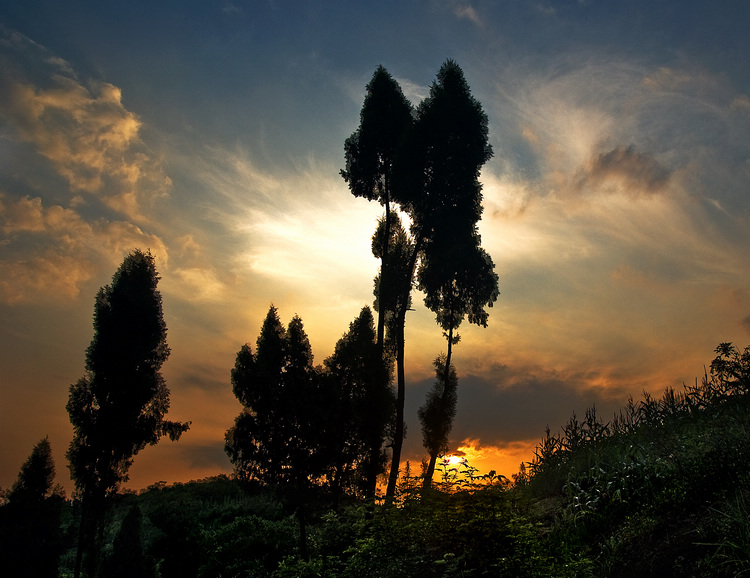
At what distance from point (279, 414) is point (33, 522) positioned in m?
15.6

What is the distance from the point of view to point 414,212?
22.2 m

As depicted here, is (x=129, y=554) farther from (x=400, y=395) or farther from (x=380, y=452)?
(x=400, y=395)

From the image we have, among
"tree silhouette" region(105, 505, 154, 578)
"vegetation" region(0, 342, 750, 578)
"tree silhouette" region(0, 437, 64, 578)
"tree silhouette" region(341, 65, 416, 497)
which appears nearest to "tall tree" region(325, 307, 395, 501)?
"tree silhouette" region(341, 65, 416, 497)

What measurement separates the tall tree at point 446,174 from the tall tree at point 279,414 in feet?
21.6

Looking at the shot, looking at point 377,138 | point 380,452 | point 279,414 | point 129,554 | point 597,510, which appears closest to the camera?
point 597,510

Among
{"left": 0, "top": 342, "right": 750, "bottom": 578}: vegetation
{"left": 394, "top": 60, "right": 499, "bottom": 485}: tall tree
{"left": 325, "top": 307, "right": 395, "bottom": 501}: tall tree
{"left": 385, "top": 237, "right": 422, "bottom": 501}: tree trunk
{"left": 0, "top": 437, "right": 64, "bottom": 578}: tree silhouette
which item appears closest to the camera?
{"left": 0, "top": 342, "right": 750, "bottom": 578}: vegetation

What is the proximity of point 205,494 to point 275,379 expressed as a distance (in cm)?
1608

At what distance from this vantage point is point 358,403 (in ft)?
70.6

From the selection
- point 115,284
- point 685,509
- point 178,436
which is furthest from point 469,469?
point 115,284

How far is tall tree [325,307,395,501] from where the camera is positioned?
2050cm

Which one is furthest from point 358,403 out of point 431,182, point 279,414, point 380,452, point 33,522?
point 33,522

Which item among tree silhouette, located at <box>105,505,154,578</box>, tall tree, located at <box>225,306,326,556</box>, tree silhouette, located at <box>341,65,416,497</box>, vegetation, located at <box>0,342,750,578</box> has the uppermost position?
tree silhouette, located at <box>341,65,416,497</box>

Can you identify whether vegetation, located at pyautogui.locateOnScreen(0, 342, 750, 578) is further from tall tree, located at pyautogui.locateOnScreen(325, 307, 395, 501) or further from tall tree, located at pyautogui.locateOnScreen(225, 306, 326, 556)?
tall tree, located at pyautogui.locateOnScreen(325, 307, 395, 501)

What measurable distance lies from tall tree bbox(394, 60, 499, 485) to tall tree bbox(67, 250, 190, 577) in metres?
12.0
